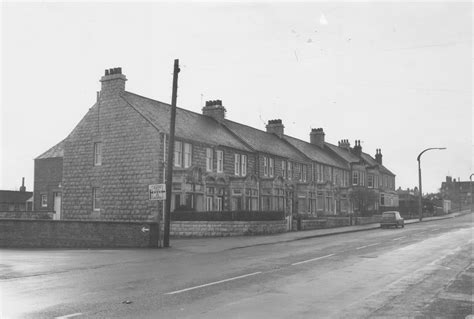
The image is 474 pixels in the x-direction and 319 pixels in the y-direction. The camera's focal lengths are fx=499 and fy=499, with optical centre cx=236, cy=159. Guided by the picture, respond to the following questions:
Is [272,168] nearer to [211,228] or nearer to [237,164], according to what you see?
[237,164]

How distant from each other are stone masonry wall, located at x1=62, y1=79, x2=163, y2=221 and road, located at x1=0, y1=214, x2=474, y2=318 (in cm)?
1431

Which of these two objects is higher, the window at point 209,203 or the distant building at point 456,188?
the distant building at point 456,188

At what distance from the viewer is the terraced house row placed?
106ft

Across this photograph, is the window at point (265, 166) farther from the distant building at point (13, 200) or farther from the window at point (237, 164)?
the distant building at point (13, 200)

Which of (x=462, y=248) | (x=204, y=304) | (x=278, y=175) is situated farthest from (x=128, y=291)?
(x=278, y=175)

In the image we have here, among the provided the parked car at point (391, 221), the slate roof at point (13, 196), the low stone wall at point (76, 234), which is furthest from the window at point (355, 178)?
the low stone wall at point (76, 234)

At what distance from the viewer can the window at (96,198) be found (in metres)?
34.9

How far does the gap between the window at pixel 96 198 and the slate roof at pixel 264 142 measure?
1317 cm

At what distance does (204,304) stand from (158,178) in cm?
2331

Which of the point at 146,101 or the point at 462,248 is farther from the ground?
the point at 146,101

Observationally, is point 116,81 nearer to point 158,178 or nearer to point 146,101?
point 146,101

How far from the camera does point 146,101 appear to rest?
36562 mm

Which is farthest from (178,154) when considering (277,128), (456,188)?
(456,188)

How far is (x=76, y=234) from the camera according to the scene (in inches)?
966
